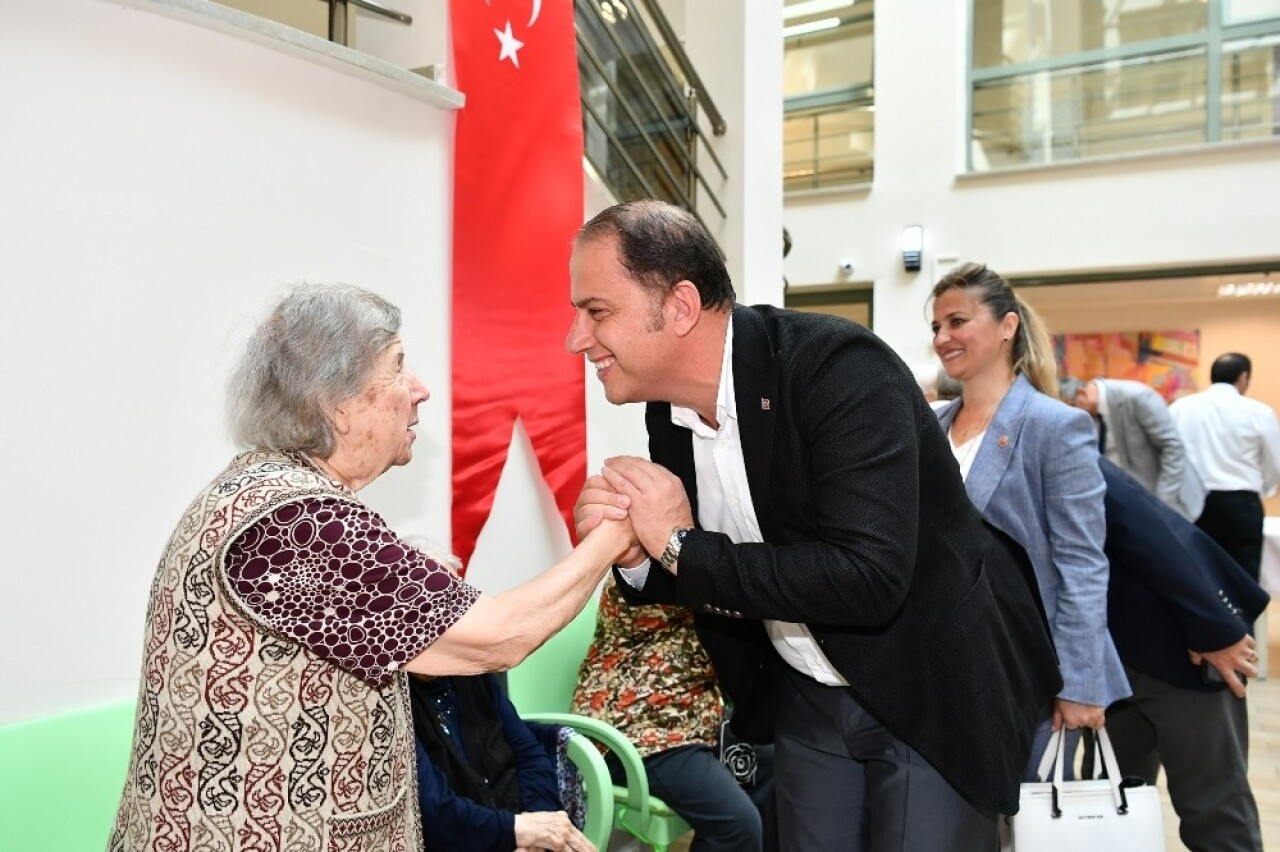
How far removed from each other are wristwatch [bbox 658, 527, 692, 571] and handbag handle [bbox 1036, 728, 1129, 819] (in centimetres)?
110

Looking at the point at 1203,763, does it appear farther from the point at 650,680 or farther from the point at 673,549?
the point at 673,549

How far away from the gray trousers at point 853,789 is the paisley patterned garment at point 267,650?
2.21 ft

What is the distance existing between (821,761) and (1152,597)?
3.67 ft

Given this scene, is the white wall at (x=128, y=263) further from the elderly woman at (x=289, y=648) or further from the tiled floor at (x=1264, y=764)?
the tiled floor at (x=1264, y=764)

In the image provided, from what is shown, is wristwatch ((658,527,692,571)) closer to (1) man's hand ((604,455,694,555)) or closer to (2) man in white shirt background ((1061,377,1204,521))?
(1) man's hand ((604,455,694,555))

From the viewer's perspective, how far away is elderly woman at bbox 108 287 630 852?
1098 millimetres

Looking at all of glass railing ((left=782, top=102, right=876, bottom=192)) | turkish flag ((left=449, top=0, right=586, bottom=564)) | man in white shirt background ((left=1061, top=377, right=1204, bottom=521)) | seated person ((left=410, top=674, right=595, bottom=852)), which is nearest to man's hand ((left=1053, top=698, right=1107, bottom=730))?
seated person ((left=410, top=674, right=595, bottom=852))

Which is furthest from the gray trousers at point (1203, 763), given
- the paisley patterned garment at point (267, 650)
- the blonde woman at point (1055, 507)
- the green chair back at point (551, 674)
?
the paisley patterned garment at point (267, 650)

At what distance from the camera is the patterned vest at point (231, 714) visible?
1.11 metres

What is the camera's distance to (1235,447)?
212 inches

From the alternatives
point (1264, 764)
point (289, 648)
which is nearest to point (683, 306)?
point (289, 648)

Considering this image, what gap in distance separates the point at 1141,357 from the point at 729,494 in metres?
9.46


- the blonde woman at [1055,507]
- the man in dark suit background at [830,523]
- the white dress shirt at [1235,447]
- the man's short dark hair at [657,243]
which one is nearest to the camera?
the man in dark suit background at [830,523]

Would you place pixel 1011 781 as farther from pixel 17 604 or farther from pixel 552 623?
pixel 17 604
